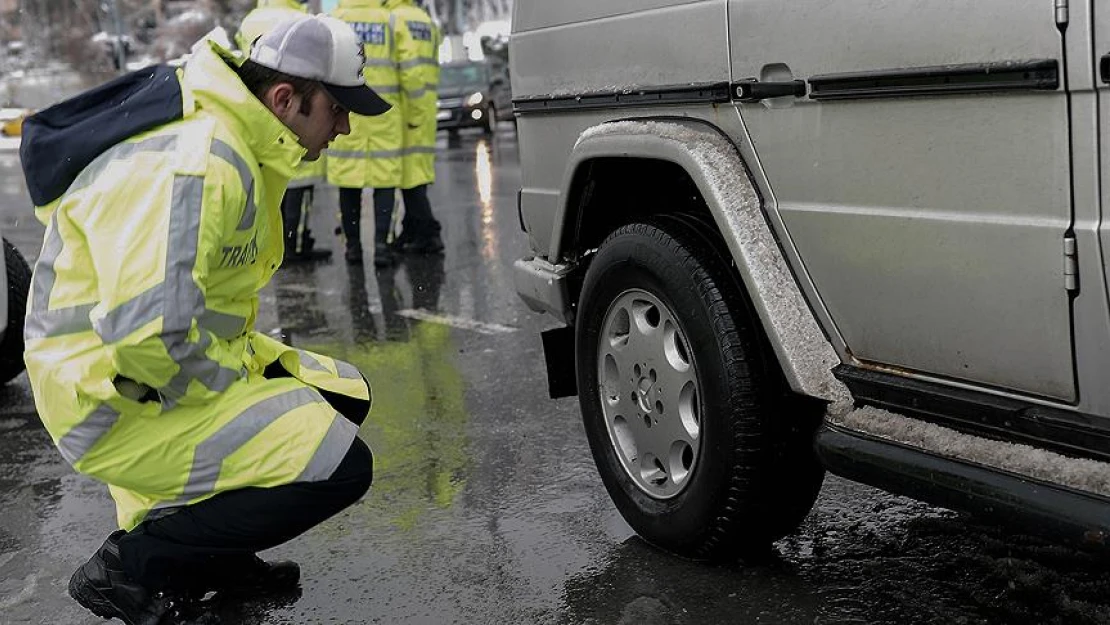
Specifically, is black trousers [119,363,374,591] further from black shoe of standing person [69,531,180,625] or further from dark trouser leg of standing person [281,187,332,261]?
dark trouser leg of standing person [281,187,332,261]

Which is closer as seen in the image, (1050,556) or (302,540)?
(1050,556)

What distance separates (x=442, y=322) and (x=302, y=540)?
3.45m

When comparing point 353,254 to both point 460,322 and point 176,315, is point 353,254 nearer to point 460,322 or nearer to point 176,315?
point 460,322

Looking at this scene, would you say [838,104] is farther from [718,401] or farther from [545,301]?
[545,301]

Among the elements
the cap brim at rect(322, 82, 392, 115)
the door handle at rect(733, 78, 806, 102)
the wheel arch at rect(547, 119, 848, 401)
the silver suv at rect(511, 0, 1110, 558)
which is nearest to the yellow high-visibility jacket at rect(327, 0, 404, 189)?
the silver suv at rect(511, 0, 1110, 558)

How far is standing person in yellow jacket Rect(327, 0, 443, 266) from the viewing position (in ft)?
31.8

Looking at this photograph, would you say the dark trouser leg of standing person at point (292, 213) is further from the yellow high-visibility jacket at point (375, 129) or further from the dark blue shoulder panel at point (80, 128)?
the dark blue shoulder panel at point (80, 128)

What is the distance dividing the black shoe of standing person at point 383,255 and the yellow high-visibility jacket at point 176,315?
6.06m

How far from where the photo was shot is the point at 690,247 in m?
3.58

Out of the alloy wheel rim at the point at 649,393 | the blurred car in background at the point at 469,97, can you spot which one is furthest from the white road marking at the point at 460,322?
the blurred car in background at the point at 469,97

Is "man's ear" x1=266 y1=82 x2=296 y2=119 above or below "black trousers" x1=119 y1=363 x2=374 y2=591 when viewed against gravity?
above

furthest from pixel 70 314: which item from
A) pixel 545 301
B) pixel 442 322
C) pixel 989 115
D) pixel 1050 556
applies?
pixel 442 322

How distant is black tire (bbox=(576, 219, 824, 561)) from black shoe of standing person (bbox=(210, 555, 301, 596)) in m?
0.94

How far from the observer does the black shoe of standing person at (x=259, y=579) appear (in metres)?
3.82
